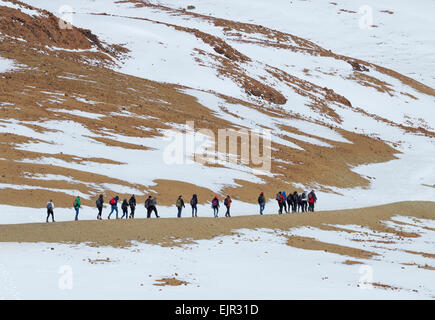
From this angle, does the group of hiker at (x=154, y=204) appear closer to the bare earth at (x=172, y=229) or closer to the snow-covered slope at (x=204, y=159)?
the snow-covered slope at (x=204, y=159)

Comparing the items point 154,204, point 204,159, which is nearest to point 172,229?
point 154,204

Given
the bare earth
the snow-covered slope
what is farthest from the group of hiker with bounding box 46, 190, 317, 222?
the bare earth

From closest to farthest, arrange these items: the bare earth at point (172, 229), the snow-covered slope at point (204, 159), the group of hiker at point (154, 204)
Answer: the snow-covered slope at point (204, 159) < the bare earth at point (172, 229) < the group of hiker at point (154, 204)

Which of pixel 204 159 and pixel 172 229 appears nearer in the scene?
pixel 172 229

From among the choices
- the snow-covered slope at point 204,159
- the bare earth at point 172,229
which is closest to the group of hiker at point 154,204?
the snow-covered slope at point 204,159

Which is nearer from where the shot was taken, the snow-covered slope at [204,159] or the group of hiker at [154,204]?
the snow-covered slope at [204,159]

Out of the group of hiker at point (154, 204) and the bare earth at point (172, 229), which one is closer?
the bare earth at point (172, 229)

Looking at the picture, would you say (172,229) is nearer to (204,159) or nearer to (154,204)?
(154,204)

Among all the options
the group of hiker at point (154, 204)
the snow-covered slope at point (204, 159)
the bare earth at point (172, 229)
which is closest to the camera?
the snow-covered slope at point (204, 159)

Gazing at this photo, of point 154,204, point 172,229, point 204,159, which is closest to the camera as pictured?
point 172,229

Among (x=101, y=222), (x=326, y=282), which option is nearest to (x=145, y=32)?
(x=101, y=222)

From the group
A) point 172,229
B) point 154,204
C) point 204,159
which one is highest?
point 204,159

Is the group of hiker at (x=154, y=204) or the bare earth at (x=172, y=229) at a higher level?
the group of hiker at (x=154, y=204)
